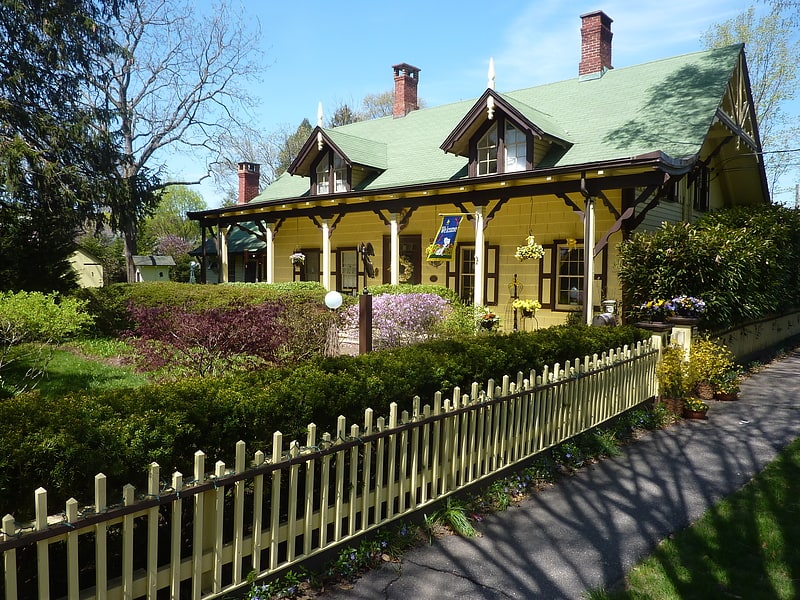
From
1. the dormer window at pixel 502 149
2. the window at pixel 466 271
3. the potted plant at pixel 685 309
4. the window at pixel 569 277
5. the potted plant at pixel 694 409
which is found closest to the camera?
the potted plant at pixel 694 409

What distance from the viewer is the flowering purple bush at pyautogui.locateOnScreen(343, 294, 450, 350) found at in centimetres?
1062

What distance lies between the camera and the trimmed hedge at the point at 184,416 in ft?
8.98

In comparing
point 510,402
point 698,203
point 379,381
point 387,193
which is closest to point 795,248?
point 698,203

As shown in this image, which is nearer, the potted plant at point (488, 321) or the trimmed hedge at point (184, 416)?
the trimmed hedge at point (184, 416)

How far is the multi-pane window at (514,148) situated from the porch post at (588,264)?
3.41 m

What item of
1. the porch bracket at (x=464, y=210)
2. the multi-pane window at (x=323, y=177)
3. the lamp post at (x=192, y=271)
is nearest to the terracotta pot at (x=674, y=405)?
the porch bracket at (x=464, y=210)

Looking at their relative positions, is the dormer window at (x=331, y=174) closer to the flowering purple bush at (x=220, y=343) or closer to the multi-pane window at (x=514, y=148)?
the multi-pane window at (x=514, y=148)

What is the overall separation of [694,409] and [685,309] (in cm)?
170

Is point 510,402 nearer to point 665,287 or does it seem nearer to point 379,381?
point 379,381

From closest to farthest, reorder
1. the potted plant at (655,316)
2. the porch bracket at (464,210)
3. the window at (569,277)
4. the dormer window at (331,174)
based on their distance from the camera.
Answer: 1. the potted plant at (655,316)
2. the window at (569,277)
3. the porch bracket at (464,210)
4. the dormer window at (331,174)

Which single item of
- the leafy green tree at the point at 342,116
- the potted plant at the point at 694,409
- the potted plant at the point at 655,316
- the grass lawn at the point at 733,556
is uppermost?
the leafy green tree at the point at 342,116

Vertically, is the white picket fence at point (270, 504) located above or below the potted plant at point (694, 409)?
above

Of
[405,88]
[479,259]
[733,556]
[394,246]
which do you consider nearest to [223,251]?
[394,246]

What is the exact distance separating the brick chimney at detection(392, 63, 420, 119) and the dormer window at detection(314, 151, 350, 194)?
5.05 meters
